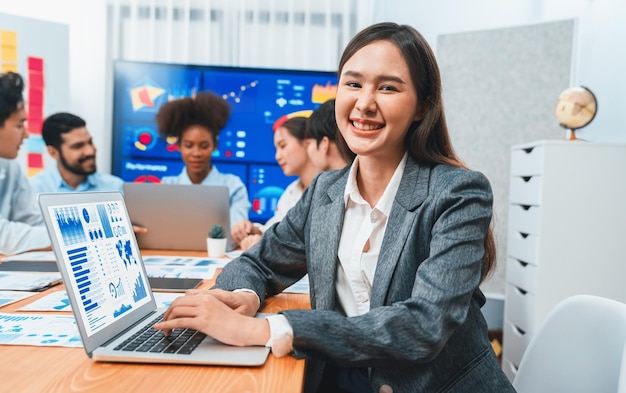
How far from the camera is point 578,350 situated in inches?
42.8

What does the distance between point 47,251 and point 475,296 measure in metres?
1.62

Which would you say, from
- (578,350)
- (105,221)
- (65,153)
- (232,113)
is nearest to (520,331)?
(578,350)

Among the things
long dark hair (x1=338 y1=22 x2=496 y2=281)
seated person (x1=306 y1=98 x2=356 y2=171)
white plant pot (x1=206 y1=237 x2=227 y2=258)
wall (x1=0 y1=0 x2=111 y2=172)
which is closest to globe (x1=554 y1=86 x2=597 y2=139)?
seated person (x1=306 y1=98 x2=356 y2=171)

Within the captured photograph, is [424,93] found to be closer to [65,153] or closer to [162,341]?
[162,341]

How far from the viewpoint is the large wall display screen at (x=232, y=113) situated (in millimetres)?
Result: 3723

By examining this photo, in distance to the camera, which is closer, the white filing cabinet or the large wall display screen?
the white filing cabinet

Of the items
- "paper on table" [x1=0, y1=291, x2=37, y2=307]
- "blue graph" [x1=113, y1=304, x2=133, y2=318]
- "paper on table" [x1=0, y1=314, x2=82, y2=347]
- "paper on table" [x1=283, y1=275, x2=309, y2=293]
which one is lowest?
"paper on table" [x1=283, y1=275, x2=309, y2=293]

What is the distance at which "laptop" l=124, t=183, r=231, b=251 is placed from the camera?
2.05 metres

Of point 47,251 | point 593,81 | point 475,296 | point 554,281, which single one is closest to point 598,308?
point 475,296

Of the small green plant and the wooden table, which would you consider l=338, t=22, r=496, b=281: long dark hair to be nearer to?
the wooden table

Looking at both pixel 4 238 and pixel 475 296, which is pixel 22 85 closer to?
pixel 4 238

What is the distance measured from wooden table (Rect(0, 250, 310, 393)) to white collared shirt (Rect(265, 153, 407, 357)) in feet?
1.05

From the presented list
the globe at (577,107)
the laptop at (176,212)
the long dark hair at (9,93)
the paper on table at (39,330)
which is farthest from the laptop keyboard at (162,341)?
the long dark hair at (9,93)

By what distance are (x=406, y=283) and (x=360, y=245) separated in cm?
16
